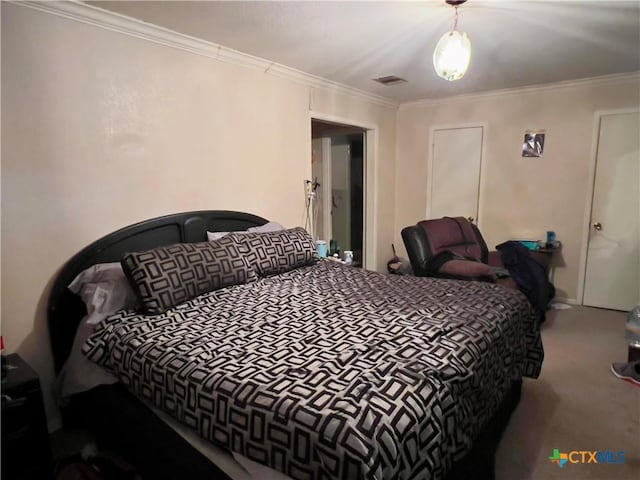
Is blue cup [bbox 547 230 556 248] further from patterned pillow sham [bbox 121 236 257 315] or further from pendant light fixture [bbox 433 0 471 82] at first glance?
patterned pillow sham [bbox 121 236 257 315]

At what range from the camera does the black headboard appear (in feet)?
7.13

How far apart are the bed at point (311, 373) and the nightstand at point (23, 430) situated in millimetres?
237

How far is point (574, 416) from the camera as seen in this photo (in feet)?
7.46

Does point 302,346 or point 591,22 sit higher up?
point 591,22

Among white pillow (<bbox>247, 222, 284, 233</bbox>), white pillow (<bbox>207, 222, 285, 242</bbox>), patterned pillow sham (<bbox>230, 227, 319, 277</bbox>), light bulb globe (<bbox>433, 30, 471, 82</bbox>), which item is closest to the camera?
light bulb globe (<bbox>433, 30, 471, 82</bbox>)

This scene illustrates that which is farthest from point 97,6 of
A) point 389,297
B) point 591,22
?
point 591,22

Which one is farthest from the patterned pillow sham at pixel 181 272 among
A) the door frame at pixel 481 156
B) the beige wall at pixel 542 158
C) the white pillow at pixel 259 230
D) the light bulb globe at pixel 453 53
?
the beige wall at pixel 542 158

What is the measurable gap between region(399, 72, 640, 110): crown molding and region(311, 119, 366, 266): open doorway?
2.92 feet

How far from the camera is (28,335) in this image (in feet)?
6.93

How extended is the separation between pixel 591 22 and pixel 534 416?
7.98 feet

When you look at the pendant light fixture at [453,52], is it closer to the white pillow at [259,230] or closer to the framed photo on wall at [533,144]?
the white pillow at [259,230]

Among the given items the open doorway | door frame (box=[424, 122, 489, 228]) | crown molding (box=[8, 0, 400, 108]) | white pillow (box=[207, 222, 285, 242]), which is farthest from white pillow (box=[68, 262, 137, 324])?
door frame (box=[424, 122, 489, 228])

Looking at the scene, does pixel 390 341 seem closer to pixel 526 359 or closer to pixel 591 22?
pixel 526 359

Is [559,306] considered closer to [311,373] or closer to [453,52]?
[453,52]
